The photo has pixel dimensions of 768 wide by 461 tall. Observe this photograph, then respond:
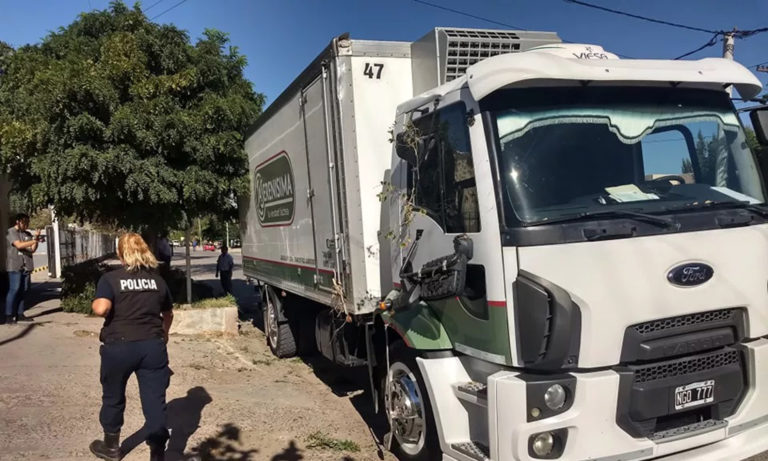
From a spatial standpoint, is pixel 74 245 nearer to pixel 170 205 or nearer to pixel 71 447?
pixel 170 205

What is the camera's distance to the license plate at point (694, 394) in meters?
3.19

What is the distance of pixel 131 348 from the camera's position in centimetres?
397

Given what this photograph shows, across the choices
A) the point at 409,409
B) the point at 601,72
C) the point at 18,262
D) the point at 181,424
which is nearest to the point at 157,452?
the point at 181,424

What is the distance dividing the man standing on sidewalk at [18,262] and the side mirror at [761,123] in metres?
9.74

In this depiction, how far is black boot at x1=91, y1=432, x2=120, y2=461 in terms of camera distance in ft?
13.9

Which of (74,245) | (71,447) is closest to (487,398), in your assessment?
(71,447)

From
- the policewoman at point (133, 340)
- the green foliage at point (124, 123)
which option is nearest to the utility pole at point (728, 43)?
the green foliage at point (124, 123)

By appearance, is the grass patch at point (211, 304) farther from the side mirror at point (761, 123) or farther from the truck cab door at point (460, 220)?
the side mirror at point (761, 123)

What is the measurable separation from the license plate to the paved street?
2440 mm

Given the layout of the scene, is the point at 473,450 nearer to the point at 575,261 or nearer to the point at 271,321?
the point at 575,261

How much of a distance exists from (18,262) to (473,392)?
845 centimetres

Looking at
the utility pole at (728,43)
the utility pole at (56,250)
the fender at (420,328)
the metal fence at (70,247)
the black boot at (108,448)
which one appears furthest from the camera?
the metal fence at (70,247)

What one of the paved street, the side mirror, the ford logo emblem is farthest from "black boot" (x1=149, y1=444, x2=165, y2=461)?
the side mirror

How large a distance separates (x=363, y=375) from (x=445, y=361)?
3758mm
